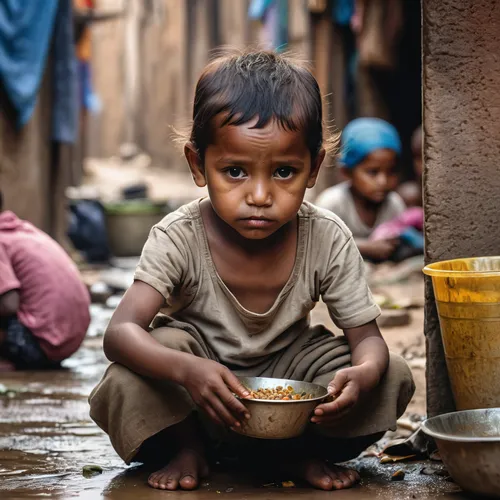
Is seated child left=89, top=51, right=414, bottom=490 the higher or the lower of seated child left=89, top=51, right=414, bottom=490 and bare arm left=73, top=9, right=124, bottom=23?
the lower

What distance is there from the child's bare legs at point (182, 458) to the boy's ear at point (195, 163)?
2.34 ft

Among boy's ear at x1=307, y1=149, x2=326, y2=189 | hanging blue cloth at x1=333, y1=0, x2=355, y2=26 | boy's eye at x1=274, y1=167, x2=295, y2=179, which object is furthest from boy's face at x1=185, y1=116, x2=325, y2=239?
hanging blue cloth at x1=333, y1=0, x2=355, y2=26

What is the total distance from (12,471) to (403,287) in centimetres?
456

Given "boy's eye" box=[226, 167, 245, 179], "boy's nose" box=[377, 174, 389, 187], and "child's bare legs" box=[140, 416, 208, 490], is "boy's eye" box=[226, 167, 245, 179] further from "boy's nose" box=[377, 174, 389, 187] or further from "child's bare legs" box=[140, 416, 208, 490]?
"boy's nose" box=[377, 174, 389, 187]

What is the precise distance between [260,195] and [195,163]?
13.2 inches

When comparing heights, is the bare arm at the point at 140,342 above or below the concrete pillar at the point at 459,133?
below

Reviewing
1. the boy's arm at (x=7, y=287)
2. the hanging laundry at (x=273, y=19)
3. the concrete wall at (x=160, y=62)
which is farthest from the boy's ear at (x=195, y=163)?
the concrete wall at (x=160, y=62)

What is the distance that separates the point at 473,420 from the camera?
289 centimetres

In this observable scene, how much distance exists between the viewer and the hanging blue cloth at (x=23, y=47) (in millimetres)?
7863

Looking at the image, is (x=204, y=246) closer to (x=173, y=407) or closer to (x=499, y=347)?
(x=173, y=407)

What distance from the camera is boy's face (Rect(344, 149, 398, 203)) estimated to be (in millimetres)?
7684

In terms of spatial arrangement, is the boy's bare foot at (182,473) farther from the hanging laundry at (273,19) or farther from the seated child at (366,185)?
the hanging laundry at (273,19)

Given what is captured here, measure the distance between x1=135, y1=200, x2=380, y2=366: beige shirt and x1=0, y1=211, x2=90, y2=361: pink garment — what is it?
192cm

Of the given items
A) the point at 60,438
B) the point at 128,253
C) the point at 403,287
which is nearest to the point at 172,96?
the point at 128,253
